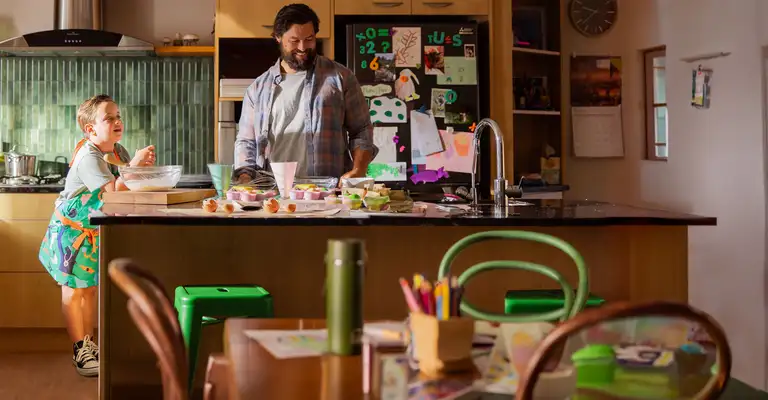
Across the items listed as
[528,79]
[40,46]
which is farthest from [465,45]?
[40,46]

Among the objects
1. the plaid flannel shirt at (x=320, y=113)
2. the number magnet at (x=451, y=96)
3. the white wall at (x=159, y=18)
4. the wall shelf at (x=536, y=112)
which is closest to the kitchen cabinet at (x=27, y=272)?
the white wall at (x=159, y=18)

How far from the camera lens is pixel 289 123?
157 inches

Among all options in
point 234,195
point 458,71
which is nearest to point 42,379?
point 234,195

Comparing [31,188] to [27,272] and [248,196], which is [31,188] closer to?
[27,272]

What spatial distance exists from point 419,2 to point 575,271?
108 inches

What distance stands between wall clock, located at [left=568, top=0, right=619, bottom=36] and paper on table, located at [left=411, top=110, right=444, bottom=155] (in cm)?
139

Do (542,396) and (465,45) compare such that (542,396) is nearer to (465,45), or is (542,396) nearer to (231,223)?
(231,223)

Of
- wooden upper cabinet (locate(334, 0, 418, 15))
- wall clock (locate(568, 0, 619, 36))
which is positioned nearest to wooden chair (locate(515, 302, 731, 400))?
wooden upper cabinet (locate(334, 0, 418, 15))

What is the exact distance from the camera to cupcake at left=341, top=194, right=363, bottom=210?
2.85m

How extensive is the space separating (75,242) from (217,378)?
3093mm

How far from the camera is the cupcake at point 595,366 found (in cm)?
121

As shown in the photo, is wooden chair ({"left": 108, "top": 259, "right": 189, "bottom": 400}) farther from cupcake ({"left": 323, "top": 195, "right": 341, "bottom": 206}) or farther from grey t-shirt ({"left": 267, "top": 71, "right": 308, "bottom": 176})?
grey t-shirt ({"left": 267, "top": 71, "right": 308, "bottom": 176})

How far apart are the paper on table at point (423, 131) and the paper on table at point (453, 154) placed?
0.16 ft

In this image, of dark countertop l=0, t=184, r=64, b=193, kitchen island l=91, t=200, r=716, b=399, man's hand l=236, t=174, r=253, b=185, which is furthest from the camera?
dark countertop l=0, t=184, r=64, b=193
